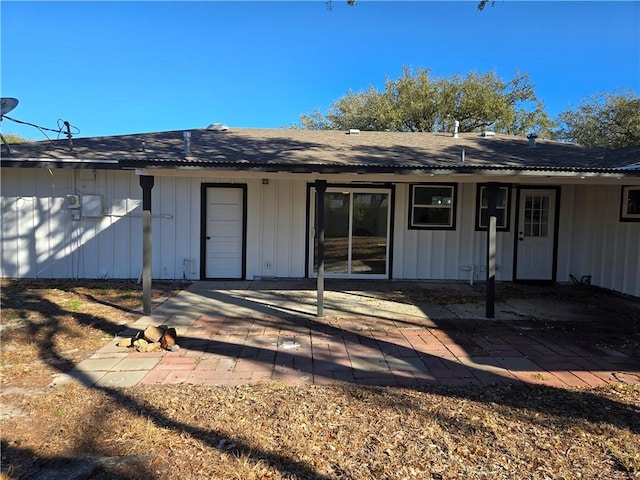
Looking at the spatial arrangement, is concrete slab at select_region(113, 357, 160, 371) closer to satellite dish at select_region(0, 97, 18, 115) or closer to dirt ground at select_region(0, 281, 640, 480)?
dirt ground at select_region(0, 281, 640, 480)

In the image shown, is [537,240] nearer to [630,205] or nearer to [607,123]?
[630,205]

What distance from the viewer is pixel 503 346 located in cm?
518

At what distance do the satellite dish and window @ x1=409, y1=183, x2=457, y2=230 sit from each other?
27.2 ft

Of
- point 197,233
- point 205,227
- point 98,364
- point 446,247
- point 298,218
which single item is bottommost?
point 98,364

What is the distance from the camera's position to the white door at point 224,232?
9328mm

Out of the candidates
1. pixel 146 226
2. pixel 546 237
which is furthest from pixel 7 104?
pixel 546 237

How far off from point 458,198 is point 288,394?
7.22m

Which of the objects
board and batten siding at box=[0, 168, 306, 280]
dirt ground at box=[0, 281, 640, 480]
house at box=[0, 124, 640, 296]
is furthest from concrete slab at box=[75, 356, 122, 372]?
board and batten siding at box=[0, 168, 306, 280]

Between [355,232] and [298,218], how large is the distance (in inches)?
51.9

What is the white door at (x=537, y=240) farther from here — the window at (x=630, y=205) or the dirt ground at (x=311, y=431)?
the dirt ground at (x=311, y=431)

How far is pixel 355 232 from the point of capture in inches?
377

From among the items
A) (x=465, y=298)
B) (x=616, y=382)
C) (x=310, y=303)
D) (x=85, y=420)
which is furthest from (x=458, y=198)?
(x=85, y=420)

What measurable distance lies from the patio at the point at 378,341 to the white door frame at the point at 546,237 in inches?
56.7

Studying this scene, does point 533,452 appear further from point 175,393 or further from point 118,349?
point 118,349
